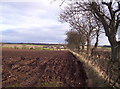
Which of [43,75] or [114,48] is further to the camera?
[114,48]

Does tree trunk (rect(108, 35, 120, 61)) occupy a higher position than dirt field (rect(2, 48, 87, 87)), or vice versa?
tree trunk (rect(108, 35, 120, 61))

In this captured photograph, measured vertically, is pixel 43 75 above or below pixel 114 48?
below

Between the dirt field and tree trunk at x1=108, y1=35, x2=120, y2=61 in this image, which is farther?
tree trunk at x1=108, y1=35, x2=120, y2=61

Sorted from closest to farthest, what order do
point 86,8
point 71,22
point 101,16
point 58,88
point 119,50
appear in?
point 58,88
point 119,50
point 101,16
point 86,8
point 71,22

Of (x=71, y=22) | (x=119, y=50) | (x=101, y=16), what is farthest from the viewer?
(x=71, y=22)

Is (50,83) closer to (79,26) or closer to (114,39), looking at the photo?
(114,39)

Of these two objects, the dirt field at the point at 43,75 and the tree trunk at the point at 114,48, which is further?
the tree trunk at the point at 114,48

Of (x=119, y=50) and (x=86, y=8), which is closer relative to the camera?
(x=119, y=50)

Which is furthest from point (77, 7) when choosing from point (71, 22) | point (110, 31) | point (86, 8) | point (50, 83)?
point (71, 22)

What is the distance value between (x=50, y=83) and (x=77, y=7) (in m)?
11.5

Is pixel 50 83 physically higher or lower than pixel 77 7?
lower

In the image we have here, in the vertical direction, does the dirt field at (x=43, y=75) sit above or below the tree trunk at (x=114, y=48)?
below

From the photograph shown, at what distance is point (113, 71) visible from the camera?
8.68m

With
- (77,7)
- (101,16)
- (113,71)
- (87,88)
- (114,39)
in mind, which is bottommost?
(87,88)
